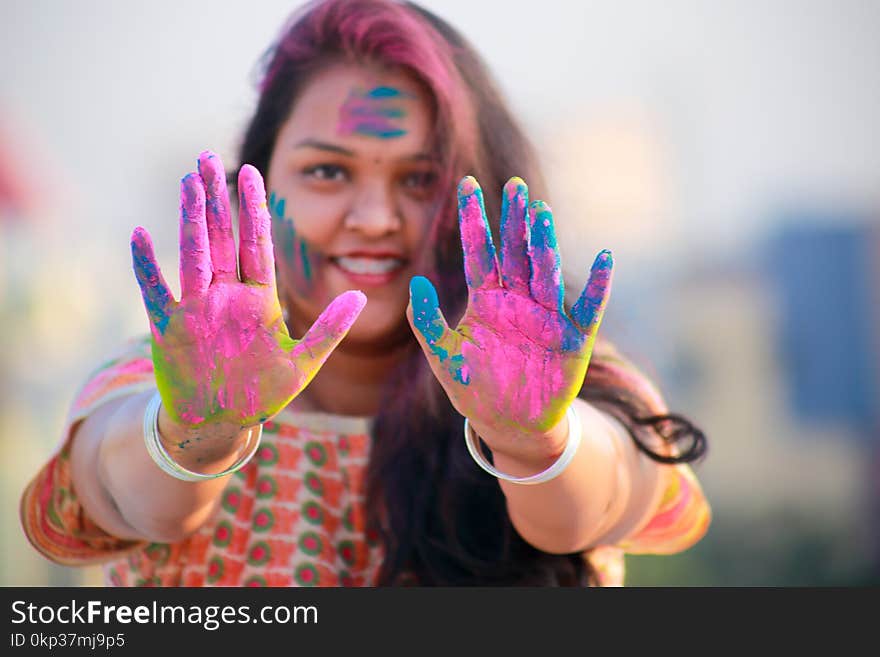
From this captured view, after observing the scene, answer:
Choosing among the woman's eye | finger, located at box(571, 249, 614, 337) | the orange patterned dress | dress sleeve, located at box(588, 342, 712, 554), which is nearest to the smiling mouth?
the woman's eye

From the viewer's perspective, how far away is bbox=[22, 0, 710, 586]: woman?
1100 mm

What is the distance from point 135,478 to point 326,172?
540 mm

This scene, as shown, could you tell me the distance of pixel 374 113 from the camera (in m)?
1.40

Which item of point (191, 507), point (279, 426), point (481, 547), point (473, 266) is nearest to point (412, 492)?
point (481, 547)

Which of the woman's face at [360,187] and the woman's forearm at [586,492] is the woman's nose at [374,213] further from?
the woman's forearm at [586,492]

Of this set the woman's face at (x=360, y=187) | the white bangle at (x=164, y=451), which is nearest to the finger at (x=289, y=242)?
the woman's face at (x=360, y=187)

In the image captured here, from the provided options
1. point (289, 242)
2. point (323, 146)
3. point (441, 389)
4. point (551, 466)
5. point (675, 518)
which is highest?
point (323, 146)

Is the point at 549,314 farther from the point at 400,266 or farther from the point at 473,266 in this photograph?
the point at 400,266

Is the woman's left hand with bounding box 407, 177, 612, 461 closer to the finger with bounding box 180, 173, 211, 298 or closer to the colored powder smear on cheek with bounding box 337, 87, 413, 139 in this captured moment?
the finger with bounding box 180, 173, 211, 298

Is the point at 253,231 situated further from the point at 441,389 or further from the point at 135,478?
the point at 441,389

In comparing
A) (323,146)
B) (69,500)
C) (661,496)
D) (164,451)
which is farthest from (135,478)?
Result: (661,496)

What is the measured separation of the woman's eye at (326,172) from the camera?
4.65 feet

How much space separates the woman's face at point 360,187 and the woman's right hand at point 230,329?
1.20 ft

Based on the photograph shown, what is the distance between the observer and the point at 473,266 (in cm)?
106
